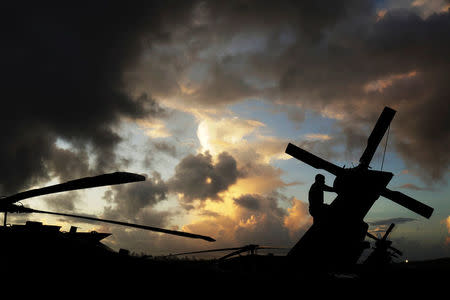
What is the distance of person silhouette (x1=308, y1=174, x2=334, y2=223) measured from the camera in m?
10.6

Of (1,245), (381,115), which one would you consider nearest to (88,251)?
(1,245)

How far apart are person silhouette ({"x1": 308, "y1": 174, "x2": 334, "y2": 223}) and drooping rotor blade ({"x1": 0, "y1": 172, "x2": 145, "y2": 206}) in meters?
8.41

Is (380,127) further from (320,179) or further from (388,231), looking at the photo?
(388,231)

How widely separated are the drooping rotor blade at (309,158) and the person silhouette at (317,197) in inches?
25.4

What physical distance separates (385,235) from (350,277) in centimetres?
4035

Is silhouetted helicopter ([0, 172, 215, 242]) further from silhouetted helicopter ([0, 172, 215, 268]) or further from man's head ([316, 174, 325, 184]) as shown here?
man's head ([316, 174, 325, 184])

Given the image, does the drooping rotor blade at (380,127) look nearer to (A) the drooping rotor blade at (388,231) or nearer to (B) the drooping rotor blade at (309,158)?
(B) the drooping rotor blade at (309,158)

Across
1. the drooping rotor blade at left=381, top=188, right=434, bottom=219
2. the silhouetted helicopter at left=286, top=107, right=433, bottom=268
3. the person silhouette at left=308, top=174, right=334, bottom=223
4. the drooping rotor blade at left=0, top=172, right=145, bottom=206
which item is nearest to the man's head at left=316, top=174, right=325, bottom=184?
the person silhouette at left=308, top=174, right=334, bottom=223

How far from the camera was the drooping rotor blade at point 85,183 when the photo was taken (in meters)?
3.56

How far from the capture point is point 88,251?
4.30m

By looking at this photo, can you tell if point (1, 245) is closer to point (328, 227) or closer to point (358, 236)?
point (328, 227)

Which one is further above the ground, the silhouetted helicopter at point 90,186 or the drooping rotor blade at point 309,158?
the drooping rotor blade at point 309,158

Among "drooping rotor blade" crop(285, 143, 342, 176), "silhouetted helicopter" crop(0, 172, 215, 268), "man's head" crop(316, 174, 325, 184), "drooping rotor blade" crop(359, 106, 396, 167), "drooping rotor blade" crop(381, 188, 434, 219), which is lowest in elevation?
"silhouetted helicopter" crop(0, 172, 215, 268)

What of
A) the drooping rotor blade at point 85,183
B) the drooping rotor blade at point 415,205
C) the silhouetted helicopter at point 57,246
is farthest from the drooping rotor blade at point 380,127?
the drooping rotor blade at point 85,183
